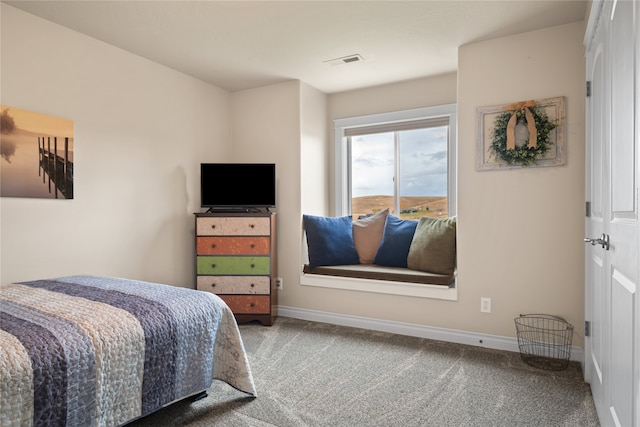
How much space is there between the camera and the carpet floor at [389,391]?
1.97 meters

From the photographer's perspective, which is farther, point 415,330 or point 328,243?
point 328,243

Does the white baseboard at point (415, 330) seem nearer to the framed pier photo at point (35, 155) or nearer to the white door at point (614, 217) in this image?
the white door at point (614, 217)

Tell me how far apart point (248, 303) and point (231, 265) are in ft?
1.29

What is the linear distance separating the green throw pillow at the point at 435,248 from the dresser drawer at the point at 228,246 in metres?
1.46

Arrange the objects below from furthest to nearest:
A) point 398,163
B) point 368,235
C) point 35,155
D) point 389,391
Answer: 1. point 398,163
2. point 368,235
3. point 35,155
4. point 389,391

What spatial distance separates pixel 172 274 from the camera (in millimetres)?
3652

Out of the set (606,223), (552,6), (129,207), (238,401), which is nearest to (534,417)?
(606,223)

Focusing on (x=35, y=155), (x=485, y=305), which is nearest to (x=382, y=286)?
(x=485, y=305)

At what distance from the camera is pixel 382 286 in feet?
11.3

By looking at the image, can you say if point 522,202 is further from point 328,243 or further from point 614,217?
point 328,243

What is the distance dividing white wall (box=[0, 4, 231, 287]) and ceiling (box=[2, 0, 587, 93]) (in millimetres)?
186

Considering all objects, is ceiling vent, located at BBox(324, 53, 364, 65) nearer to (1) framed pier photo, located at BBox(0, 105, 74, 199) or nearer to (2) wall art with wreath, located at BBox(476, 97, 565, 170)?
(2) wall art with wreath, located at BBox(476, 97, 565, 170)

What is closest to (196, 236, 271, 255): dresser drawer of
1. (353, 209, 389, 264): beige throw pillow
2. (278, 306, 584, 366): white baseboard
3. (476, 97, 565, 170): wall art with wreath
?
(278, 306, 584, 366): white baseboard

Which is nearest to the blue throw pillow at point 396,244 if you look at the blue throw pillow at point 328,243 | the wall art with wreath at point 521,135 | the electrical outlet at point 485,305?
the blue throw pillow at point 328,243
